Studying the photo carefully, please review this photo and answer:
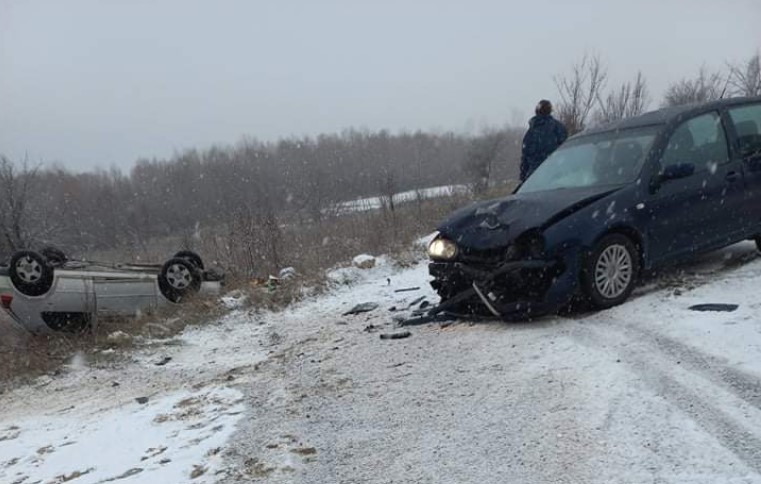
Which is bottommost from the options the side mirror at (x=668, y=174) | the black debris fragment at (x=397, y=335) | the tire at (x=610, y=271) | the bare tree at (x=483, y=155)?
the black debris fragment at (x=397, y=335)

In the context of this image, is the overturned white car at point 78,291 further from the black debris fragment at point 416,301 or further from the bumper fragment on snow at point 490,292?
the bumper fragment on snow at point 490,292

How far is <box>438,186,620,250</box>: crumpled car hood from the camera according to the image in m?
5.29

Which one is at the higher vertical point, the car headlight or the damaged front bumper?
the car headlight

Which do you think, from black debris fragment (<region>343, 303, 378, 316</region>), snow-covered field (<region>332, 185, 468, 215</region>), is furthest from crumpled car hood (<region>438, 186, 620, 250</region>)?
snow-covered field (<region>332, 185, 468, 215</region>)

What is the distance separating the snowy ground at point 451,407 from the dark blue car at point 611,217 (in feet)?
1.05

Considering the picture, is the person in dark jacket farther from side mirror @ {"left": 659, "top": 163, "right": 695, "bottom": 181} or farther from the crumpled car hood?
side mirror @ {"left": 659, "top": 163, "right": 695, "bottom": 181}

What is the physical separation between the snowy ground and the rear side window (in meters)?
1.17

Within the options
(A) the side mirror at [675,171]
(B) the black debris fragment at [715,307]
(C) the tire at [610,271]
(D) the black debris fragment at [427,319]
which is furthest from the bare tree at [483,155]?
(B) the black debris fragment at [715,307]

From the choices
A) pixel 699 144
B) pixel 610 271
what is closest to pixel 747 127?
pixel 699 144

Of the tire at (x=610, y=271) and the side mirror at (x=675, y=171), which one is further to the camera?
the side mirror at (x=675, y=171)

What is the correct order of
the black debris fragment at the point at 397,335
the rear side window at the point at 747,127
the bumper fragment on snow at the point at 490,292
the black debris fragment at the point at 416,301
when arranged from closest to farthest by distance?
the bumper fragment on snow at the point at 490,292 < the black debris fragment at the point at 397,335 < the rear side window at the point at 747,127 < the black debris fragment at the point at 416,301

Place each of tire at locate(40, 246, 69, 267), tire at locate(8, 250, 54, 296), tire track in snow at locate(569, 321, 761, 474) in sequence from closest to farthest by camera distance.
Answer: tire track in snow at locate(569, 321, 761, 474), tire at locate(8, 250, 54, 296), tire at locate(40, 246, 69, 267)

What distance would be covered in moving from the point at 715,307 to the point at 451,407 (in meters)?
2.47

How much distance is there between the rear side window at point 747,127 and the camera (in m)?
6.11
